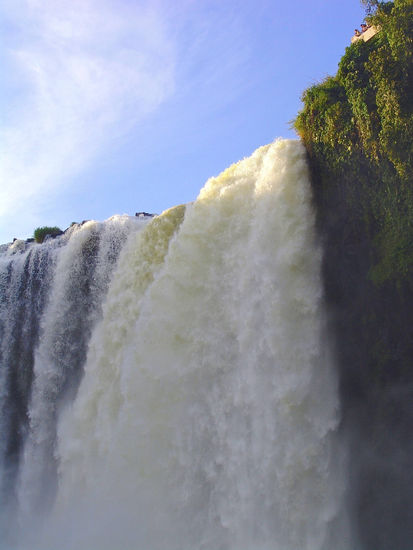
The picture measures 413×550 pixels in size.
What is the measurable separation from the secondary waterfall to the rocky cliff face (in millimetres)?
415

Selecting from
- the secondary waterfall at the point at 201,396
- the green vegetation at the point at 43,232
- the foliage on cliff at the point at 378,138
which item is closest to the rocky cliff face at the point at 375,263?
the foliage on cliff at the point at 378,138

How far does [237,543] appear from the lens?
27.9ft

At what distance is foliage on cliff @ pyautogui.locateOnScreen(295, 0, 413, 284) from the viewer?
8539 mm

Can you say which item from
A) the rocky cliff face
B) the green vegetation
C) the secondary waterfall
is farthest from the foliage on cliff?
the green vegetation

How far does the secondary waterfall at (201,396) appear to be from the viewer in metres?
8.60

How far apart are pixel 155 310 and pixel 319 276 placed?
3.47 m

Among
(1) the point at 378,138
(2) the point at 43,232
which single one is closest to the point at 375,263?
(1) the point at 378,138

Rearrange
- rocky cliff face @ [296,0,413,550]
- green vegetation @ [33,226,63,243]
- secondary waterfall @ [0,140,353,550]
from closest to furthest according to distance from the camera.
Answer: rocky cliff face @ [296,0,413,550] → secondary waterfall @ [0,140,353,550] → green vegetation @ [33,226,63,243]

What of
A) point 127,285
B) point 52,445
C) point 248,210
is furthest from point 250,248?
point 52,445

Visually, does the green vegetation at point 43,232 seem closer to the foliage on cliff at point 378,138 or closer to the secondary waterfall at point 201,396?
the secondary waterfall at point 201,396

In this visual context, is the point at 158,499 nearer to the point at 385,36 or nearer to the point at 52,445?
the point at 52,445

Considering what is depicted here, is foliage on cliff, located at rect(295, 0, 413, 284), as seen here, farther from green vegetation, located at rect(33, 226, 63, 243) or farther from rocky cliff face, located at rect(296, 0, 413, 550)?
green vegetation, located at rect(33, 226, 63, 243)

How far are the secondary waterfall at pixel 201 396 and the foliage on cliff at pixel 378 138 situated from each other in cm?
81

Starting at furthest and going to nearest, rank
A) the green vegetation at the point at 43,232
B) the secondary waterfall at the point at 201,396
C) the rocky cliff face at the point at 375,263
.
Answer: the green vegetation at the point at 43,232 < the secondary waterfall at the point at 201,396 < the rocky cliff face at the point at 375,263
